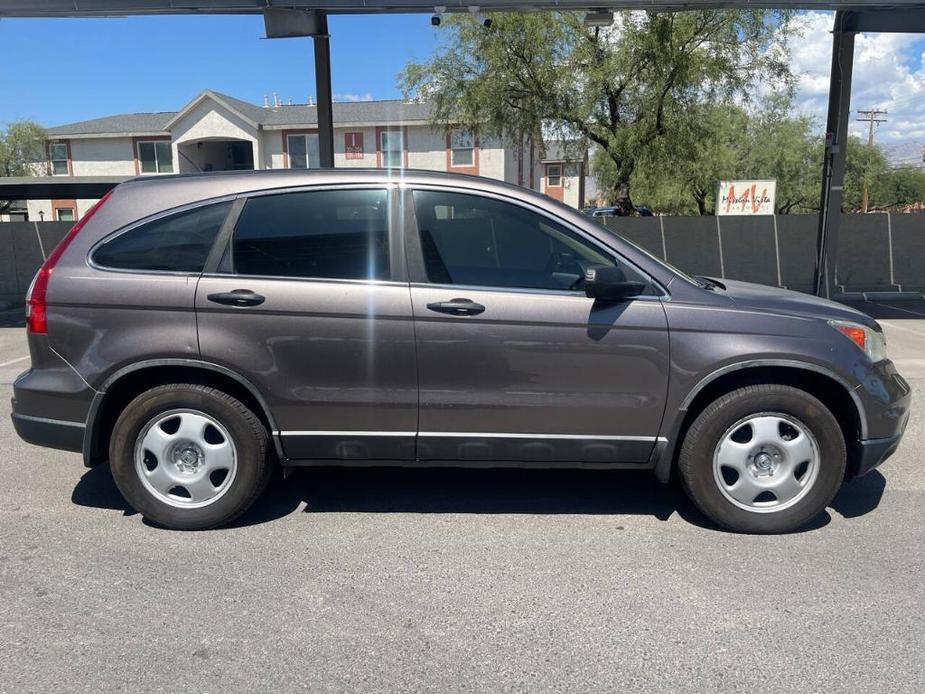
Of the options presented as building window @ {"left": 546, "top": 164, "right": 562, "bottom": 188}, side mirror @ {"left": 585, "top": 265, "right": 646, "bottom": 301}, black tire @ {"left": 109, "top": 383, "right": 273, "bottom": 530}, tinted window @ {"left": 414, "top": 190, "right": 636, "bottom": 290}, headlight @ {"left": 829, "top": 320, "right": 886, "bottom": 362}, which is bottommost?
black tire @ {"left": 109, "top": 383, "right": 273, "bottom": 530}

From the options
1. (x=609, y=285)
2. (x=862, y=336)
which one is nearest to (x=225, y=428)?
(x=609, y=285)

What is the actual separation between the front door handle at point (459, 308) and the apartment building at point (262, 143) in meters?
31.2

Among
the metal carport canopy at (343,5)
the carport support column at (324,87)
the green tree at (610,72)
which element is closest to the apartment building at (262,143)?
the green tree at (610,72)

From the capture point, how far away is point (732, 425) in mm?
3609

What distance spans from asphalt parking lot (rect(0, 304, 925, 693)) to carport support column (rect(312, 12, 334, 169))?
7.21m

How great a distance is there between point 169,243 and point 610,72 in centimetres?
1260

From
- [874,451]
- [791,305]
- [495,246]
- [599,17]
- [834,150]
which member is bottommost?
[874,451]

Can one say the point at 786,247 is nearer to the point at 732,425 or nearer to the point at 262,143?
the point at 732,425

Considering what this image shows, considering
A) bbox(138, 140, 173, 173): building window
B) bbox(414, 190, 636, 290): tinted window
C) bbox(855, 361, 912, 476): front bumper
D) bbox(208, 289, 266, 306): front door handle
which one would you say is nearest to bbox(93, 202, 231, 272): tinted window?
bbox(208, 289, 266, 306): front door handle

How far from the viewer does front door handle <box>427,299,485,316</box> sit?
11.6 ft

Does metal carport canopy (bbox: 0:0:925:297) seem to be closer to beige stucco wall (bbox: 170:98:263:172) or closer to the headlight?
the headlight

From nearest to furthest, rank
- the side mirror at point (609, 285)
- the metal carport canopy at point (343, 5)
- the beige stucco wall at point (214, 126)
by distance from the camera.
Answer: the side mirror at point (609, 285)
the metal carport canopy at point (343, 5)
the beige stucco wall at point (214, 126)

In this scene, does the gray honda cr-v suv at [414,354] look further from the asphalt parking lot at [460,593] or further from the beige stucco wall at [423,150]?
the beige stucco wall at [423,150]

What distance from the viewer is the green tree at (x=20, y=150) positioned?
41.2 meters
